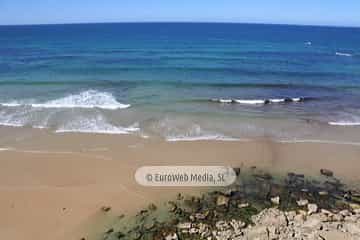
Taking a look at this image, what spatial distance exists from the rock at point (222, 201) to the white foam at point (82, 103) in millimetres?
9613

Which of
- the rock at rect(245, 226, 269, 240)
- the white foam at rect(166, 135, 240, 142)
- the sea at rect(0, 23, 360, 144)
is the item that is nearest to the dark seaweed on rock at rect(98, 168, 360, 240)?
the rock at rect(245, 226, 269, 240)

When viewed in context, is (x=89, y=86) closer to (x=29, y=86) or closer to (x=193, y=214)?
(x=29, y=86)

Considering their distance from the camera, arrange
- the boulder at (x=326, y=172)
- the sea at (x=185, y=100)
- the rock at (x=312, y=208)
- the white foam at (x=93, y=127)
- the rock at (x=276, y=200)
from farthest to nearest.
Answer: the sea at (x=185, y=100) < the white foam at (x=93, y=127) < the boulder at (x=326, y=172) < the rock at (x=276, y=200) < the rock at (x=312, y=208)

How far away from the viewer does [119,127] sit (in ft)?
44.6

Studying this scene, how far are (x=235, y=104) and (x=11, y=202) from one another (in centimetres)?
1241

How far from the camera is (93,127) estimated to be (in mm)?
13461

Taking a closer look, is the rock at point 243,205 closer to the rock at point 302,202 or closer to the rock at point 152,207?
the rock at point 302,202

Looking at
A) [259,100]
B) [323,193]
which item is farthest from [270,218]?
[259,100]

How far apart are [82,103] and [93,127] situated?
415 centimetres

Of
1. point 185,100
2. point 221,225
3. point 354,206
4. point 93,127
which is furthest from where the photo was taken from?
point 185,100

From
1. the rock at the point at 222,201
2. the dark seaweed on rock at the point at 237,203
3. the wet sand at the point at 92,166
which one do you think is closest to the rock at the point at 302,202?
the dark seaweed on rock at the point at 237,203

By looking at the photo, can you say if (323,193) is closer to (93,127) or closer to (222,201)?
(222,201)

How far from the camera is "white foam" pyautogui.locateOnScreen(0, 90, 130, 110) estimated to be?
54.3 ft

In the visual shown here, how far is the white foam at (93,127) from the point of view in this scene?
1300 centimetres
